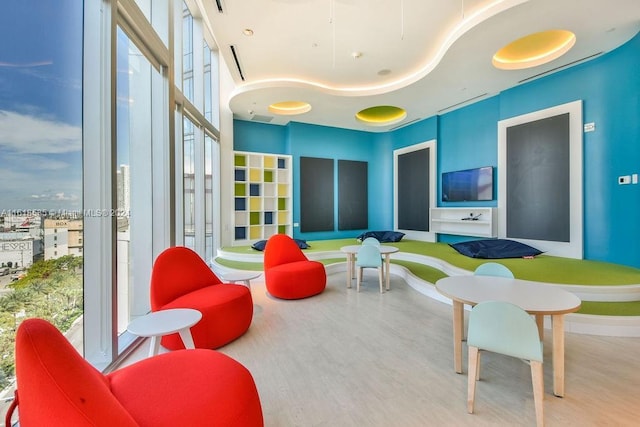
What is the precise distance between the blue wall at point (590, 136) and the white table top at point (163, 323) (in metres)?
5.62

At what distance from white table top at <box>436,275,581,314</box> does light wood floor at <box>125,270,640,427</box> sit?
0.66 metres

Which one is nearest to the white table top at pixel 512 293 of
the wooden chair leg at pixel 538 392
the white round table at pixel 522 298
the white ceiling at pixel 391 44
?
the white round table at pixel 522 298

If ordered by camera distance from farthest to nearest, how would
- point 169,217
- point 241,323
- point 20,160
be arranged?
point 169,217 < point 241,323 < point 20,160

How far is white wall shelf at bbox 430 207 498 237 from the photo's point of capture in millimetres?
5992

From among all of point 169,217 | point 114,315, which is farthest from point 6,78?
point 169,217

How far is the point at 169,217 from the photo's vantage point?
3416 millimetres

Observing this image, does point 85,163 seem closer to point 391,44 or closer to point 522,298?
point 522,298

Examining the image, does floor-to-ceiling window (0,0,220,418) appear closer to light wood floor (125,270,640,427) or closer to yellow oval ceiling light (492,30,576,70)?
light wood floor (125,270,640,427)

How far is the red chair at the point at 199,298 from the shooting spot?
8.50 ft

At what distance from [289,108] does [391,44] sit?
12.4 ft

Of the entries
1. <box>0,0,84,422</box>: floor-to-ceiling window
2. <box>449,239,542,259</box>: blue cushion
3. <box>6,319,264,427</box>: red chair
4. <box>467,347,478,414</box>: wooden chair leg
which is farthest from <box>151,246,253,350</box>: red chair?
<box>449,239,542,259</box>: blue cushion

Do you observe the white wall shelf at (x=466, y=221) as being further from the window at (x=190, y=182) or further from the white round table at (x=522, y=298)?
the window at (x=190, y=182)

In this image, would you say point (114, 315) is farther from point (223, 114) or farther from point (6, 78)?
point (223, 114)

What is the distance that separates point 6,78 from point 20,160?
1.39 ft
